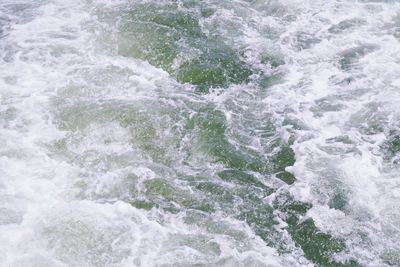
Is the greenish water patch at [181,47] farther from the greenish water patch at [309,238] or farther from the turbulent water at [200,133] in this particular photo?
the greenish water patch at [309,238]

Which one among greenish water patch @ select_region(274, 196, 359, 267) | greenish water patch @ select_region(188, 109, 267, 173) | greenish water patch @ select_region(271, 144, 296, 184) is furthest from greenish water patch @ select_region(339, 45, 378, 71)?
greenish water patch @ select_region(274, 196, 359, 267)

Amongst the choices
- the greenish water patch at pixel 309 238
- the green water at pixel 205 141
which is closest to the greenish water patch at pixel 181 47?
the green water at pixel 205 141

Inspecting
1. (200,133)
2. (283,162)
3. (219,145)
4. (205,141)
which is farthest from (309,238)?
(200,133)

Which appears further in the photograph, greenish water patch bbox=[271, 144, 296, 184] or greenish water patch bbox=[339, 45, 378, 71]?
greenish water patch bbox=[339, 45, 378, 71]

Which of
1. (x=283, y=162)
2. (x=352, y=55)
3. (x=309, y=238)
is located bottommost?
(x=309, y=238)

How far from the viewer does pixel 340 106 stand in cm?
836

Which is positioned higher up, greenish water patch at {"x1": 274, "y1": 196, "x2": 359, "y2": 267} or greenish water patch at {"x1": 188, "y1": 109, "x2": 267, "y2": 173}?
greenish water patch at {"x1": 188, "y1": 109, "x2": 267, "y2": 173}

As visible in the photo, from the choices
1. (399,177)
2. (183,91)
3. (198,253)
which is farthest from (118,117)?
(399,177)

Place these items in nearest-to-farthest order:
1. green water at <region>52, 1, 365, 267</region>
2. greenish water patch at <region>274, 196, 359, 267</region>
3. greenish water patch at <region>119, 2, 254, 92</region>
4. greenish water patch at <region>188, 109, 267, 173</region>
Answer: greenish water patch at <region>274, 196, 359, 267</region>, green water at <region>52, 1, 365, 267</region>, greenish water patch at <region>188, 109, 267, 173</region>, greenish water patch at <region>119, 2, 254, 92</region>

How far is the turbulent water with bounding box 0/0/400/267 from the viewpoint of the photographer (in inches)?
239

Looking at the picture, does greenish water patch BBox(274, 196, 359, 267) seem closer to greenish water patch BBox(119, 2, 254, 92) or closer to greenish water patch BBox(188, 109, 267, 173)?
greenish water patch BBox(188, 109, 267, 173)

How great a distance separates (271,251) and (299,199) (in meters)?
0.99

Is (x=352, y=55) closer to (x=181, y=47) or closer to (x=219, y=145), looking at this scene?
(x=181, y=47)

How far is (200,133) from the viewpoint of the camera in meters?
7.68
